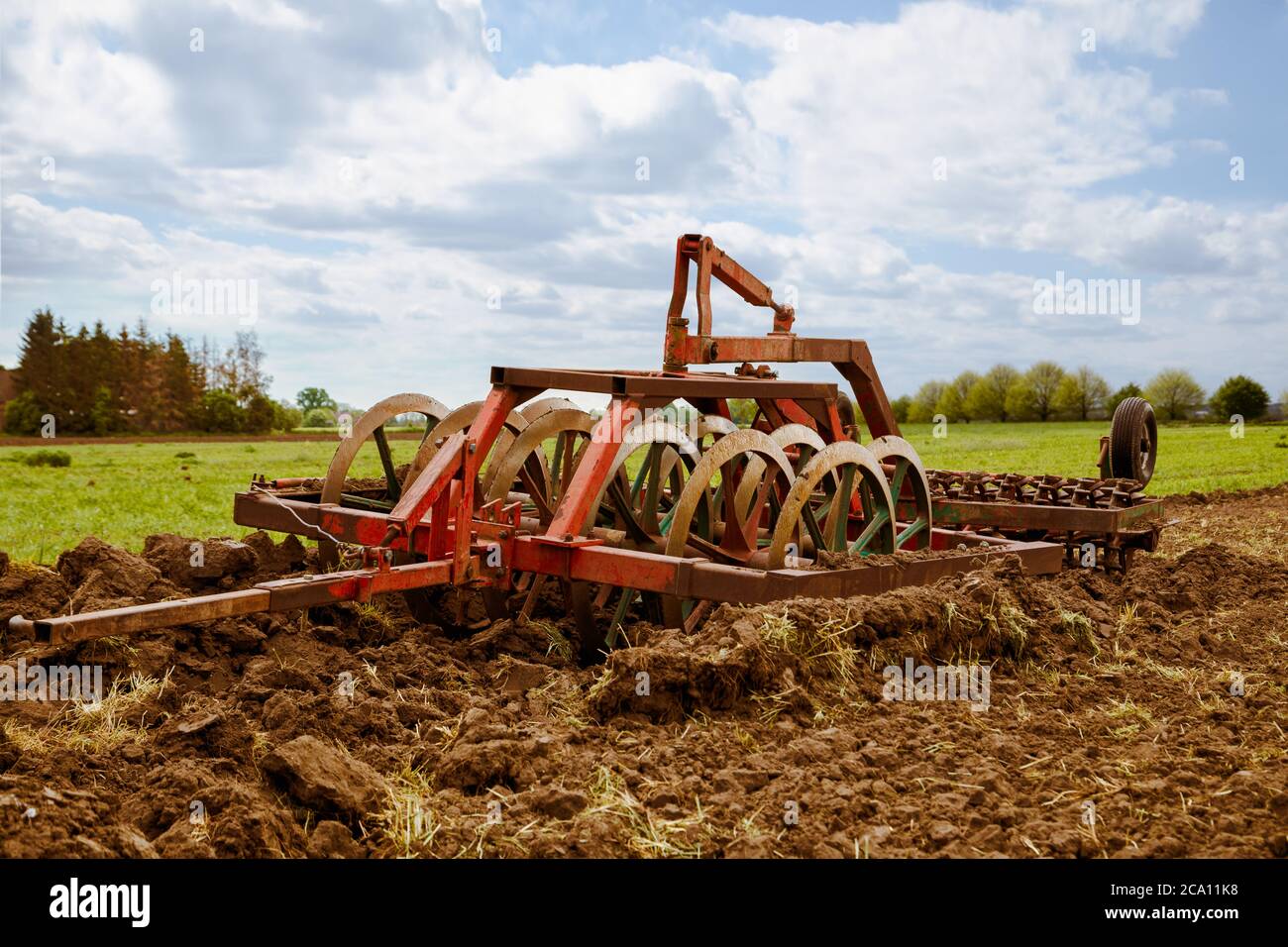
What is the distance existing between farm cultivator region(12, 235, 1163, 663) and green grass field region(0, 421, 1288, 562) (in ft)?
15.1

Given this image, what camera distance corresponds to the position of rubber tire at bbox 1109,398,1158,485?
12.3 metres

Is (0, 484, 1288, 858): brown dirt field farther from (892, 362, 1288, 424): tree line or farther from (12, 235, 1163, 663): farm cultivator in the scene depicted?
(892, 362, 1288, 424): tree line

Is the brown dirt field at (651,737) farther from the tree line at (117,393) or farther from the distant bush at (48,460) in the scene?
the tree line at (117,393)

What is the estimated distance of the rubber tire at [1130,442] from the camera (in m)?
12.3

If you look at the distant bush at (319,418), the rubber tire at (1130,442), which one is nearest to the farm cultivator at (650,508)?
the rubber tire at (1130,442)

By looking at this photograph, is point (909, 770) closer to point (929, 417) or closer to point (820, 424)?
point (820, 424)

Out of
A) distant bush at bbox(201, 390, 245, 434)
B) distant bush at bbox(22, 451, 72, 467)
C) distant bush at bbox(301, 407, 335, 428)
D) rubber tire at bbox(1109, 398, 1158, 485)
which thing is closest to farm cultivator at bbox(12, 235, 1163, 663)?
rubber tire at bbox(1109, 398, 1158, 485)

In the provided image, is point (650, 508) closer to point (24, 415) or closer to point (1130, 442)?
point (1130, 442)

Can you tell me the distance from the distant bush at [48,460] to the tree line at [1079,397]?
103ft

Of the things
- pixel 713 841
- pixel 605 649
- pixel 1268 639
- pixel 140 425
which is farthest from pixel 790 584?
pixel 140 425

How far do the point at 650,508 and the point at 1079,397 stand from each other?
39504 millimetres

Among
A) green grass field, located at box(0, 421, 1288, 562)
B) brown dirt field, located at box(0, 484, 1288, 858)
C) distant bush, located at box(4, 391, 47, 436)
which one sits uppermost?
distant bush, located at box(4, 391, 47, 436)

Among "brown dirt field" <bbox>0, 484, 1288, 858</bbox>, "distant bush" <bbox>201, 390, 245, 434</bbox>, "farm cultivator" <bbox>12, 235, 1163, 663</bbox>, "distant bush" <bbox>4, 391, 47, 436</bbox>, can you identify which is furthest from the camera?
"distant bush" <bbox>201, 390, 245, 434</bbox>

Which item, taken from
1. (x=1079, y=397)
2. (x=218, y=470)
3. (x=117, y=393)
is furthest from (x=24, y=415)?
(x=1079, y=397)
